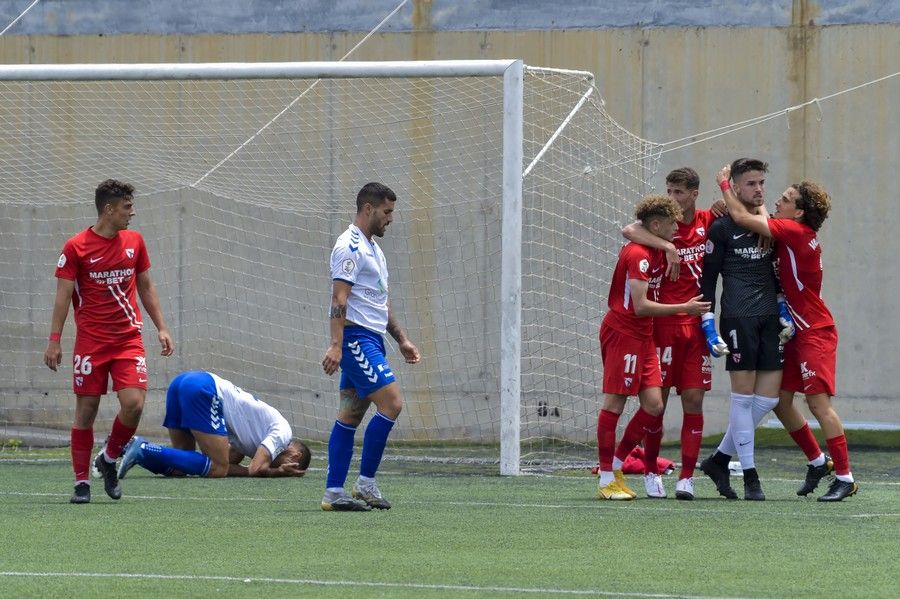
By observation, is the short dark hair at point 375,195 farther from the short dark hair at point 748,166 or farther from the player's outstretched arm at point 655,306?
the short dark hair at point 748,166

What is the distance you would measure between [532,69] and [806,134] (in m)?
3.88

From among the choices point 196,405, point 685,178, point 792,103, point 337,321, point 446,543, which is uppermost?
point 792,103

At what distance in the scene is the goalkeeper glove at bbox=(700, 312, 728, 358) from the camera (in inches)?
330

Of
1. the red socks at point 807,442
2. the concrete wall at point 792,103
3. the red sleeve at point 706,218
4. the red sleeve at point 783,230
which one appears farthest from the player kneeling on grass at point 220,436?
the concrete wall at point 792,103

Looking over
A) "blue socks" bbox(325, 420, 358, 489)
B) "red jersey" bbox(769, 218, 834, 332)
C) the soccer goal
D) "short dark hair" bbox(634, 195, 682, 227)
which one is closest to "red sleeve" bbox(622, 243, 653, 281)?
"short dark hair" bbox(634, 195, 682, 227)

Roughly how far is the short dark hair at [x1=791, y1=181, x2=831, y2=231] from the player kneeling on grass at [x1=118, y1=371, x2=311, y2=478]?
394 centimetres

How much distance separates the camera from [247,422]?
10734mm

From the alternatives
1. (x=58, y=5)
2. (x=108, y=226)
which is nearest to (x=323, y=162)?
(x=58, y=5)

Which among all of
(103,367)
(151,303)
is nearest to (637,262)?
(151,303)

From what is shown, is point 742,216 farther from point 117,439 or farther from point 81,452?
point 81,452

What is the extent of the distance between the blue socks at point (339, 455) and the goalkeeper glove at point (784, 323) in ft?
7.99

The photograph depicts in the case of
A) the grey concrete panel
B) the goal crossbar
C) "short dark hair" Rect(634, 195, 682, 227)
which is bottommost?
"short dark hair" Rect(634, 195, 682, 227)

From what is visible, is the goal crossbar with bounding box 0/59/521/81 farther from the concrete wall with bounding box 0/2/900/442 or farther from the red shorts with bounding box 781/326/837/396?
the concrete wall with bounding box 0/2/900/442

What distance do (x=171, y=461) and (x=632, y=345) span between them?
345 cm
